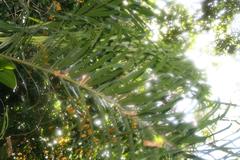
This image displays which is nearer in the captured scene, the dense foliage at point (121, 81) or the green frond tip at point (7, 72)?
the dense foliage at point (121, 81)

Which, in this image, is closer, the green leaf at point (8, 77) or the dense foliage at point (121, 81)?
the dense foliage at point (121, 81)

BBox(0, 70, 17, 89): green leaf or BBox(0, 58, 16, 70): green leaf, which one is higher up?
BBox(0, 70, 17, 89): green leaf

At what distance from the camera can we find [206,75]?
4.56 feet

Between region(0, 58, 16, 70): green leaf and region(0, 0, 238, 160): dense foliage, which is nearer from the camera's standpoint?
region(0, 0, 238, 160): dense foliage

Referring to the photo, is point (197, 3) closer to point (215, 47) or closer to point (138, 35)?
point (215, 47)

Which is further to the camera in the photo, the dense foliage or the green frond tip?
the green frond tip

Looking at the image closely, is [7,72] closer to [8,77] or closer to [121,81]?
[8,77]

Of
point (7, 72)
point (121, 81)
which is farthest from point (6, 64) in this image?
point (121, 81)

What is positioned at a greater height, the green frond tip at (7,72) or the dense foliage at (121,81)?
the green frond tip at (7,72)

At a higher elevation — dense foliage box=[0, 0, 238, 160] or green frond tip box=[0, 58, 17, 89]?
green frond tip box=[0, 58, 17, 89]

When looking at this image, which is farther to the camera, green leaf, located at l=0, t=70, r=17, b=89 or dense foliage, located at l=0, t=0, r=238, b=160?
green leaf, located at l=0, t=70, r=17, b=89

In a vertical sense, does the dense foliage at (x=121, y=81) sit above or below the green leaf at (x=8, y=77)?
below

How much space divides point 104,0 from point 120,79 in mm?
307

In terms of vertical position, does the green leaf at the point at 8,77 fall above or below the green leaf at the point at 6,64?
above
